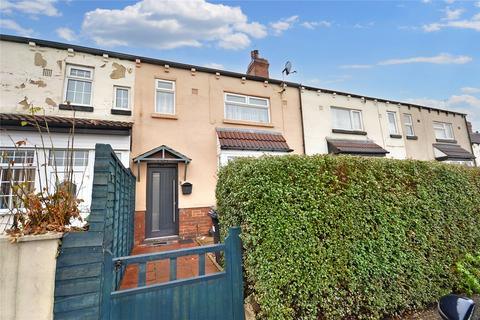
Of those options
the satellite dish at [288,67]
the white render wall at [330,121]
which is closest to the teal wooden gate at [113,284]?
the white render wall at [330,121]

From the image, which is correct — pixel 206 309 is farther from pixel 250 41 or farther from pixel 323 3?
pixel 250 41

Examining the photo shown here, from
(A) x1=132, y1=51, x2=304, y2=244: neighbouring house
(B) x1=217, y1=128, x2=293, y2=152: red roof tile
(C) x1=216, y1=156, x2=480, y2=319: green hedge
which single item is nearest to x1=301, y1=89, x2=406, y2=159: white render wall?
(A) x1=132, y1=51, x2=304, y2=244: neighbouring house

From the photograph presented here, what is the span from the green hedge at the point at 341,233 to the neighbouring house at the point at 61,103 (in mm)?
5640

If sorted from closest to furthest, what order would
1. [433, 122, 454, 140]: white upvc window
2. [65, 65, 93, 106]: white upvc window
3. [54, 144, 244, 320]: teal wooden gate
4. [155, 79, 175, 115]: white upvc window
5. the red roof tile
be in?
[54, 144, 244, 320]: teal wooden gate → [65, 65, 93, 106]: white upvc window → [155, 79, 175, 115]: white upvc window → the red roof tile → [433, 122, 454, 140]: white upvc window

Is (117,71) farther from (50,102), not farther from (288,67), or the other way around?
(288,67)

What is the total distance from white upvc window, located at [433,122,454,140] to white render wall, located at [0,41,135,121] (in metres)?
19.5

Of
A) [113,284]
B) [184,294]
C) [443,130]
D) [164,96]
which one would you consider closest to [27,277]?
[113,284]

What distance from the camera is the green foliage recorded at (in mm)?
3480

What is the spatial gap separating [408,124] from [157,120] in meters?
15.5

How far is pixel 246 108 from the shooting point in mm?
9891

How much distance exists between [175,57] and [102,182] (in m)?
8.61

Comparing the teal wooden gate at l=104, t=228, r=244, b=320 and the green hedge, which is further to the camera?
the green hedge

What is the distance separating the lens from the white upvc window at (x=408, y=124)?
44.1 feet

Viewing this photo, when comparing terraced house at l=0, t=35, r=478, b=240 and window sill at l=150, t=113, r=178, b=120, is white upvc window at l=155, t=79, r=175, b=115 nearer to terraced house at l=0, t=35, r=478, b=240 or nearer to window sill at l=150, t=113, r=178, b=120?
terraced house at l=0, t=35, r=478, b=240
